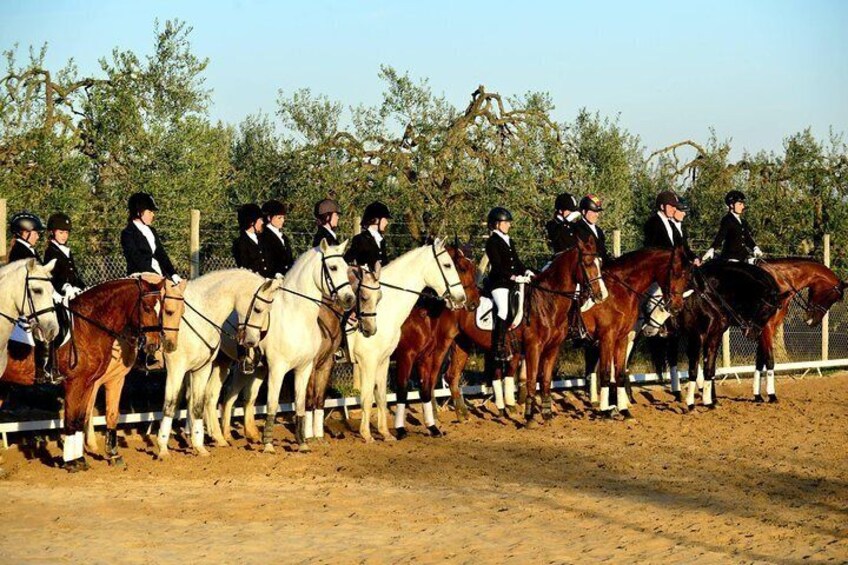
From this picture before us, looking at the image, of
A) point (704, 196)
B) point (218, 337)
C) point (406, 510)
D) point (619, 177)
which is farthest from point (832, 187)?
point (406, 510)

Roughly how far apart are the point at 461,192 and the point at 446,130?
1.29 metres

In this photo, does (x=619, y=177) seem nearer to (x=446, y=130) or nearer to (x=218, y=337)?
(x=446, y=130)

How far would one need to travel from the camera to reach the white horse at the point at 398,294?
14.8 metres

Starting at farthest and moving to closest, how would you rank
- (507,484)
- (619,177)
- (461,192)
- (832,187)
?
(832,187)
(619,177)
(461,192)
(507,484)

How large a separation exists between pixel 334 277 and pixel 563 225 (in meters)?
4.54

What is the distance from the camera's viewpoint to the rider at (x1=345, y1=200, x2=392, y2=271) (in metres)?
15.6

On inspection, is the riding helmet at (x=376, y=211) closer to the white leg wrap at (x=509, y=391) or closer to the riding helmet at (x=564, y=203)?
the riding helmet at (x=564, y=203)

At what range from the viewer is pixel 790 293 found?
1912 centimetres

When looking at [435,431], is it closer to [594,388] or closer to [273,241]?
[273,241]

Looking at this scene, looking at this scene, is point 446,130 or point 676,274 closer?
point 676,274

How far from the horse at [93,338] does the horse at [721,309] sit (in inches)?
332

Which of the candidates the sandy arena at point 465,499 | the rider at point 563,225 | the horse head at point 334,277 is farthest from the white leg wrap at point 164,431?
the rider at point 563,225

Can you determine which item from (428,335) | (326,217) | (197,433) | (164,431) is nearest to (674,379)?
(428,335)

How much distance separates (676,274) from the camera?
1692cm
